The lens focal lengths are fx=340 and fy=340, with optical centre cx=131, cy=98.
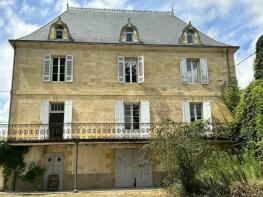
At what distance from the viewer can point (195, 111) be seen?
1602 centimetres

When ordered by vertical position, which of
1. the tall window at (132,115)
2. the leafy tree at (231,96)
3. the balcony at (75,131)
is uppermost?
the leafy tree at (231,96)

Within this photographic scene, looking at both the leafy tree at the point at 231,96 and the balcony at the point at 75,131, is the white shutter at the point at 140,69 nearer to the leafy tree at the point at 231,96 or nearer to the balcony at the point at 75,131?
the balcony at the point at 75,131

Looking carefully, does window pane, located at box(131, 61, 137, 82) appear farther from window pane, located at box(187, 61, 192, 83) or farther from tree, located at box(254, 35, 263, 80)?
tree, located at box(254, 35, 263, 80)

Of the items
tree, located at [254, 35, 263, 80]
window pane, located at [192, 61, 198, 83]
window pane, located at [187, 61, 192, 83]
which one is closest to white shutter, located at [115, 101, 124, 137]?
window pane, located at [187, 61, 192, 83]

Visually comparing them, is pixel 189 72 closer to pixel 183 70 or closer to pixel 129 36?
pixel 183 70

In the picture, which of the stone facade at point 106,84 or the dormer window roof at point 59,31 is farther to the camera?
the dormer window roof at point 59,31

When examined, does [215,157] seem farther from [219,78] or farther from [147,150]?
[219,78]

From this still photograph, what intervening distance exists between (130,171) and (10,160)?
16.6 feet

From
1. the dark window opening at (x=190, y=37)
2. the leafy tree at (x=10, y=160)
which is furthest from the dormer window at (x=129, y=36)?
the leafy tree at (x=10, y=160)

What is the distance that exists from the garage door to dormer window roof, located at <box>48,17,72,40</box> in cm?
594

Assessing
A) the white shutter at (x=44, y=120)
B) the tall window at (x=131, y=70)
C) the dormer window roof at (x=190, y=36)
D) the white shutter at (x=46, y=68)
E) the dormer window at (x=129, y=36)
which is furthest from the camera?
the dormer window roof at (x=190, y=36)

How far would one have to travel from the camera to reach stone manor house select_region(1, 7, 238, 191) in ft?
47.8

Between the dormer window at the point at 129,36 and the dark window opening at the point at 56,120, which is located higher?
the dormer window at the point at 129,36

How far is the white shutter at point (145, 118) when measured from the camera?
15.2 m
